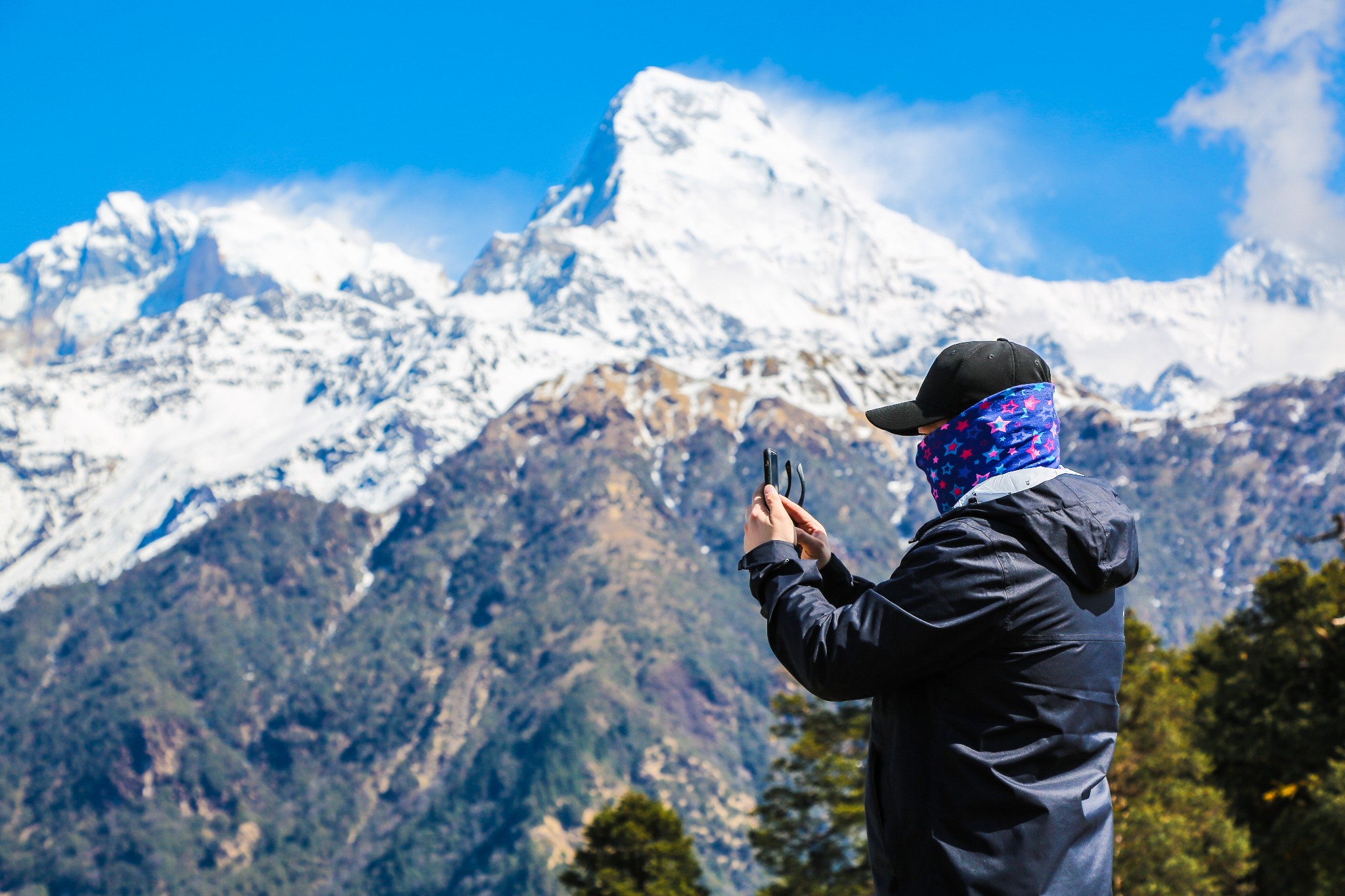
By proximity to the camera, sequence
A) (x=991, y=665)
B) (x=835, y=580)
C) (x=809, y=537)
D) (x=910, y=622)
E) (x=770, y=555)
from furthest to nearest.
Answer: (x=835, y=580)
(x=809, y=537)
(x=770, y=555)
(x=991, y=665)
(x=910, y=622)

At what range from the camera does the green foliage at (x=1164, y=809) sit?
1065 inches

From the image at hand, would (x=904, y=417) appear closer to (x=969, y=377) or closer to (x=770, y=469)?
(x=969, y=377)

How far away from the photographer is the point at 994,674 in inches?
173

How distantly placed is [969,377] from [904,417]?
281mm

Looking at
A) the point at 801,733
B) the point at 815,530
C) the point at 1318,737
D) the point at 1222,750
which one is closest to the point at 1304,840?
the point at 1318,737

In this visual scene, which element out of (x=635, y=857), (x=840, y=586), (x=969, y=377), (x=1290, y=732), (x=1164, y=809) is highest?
(x=1290, y=732)

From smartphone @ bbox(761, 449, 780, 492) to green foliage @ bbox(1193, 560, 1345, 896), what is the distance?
83.5 ft

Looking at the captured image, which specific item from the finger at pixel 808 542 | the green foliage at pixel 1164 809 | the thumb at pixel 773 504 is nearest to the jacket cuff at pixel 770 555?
the thumb at pixel 773 504

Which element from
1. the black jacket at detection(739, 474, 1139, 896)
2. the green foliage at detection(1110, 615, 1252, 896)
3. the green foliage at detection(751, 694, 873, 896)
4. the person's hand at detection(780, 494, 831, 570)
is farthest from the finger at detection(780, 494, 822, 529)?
the green foliage at detection(1110, 615, 1252, 896)

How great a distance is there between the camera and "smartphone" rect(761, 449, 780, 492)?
16.5 feet

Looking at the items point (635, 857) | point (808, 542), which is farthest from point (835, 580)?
point (635, 857)

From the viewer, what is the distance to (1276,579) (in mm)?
36719

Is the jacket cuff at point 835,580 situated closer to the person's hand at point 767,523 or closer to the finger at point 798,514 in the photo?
the finger at point 798,514

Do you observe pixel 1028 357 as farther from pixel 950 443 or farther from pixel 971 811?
pixel 971 811
